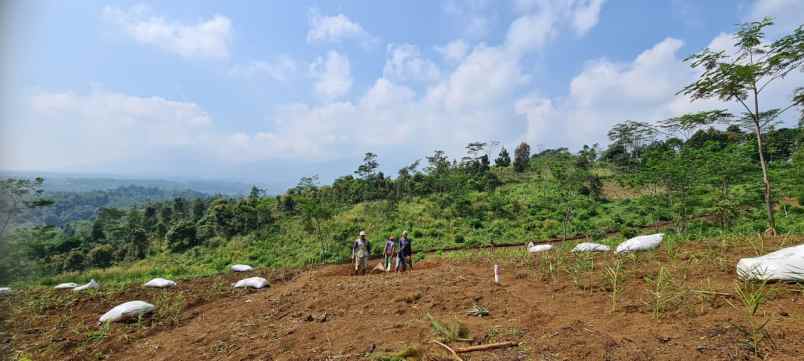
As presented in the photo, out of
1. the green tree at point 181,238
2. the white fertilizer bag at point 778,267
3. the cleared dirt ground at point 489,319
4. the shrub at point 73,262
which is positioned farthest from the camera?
the green tree at point 181,238

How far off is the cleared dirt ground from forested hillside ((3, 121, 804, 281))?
201 inches

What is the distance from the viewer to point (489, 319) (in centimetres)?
402

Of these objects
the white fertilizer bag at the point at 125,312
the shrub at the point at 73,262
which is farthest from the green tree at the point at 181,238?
the white fertilizer bag at the point at 125,312

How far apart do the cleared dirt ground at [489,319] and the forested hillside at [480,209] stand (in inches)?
201

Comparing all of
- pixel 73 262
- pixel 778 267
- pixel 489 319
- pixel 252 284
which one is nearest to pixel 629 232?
pixel 778 267

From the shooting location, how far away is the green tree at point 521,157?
33375 millimetres

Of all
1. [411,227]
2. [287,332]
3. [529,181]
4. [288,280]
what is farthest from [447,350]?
[529,181]

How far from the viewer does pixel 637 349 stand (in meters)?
2.91

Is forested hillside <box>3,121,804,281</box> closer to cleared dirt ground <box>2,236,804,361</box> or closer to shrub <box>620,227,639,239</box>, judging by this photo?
shrub <box>620,227,639,239</box>

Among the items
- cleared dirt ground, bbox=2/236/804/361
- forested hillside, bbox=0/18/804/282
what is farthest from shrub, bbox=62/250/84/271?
cleared dirt ground, bbox=2/236/804/361

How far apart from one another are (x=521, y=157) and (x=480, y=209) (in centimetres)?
1616

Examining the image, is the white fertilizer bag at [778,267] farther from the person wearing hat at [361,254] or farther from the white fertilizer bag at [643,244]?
the person wearing hat at [361,254]

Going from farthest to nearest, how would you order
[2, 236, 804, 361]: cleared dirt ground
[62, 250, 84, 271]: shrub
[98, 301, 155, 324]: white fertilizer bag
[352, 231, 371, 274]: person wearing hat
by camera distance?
[62, 250, 84, 271]: shrub < [352, 231, 371, 274]: person wearing hat < [98, 301, 155, 324]: white fertilizer bag < [2, 236, 804, 361]: cleared dirt ground

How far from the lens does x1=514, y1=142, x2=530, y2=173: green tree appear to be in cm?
3338
